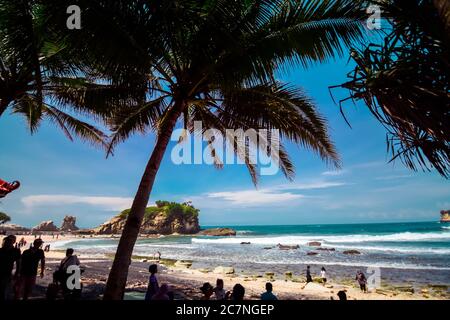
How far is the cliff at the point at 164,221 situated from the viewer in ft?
250

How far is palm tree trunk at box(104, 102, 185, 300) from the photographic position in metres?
4.83

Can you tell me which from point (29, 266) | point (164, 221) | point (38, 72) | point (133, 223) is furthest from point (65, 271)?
point (164, 221)

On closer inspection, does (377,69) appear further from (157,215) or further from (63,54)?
(157,215)

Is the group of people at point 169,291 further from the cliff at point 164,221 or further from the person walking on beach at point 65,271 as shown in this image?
the cliff at point 164,221

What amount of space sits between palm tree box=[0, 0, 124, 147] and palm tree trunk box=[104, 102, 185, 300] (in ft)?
6.29

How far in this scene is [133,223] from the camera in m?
5.10

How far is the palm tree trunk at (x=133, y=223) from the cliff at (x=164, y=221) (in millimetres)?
73988

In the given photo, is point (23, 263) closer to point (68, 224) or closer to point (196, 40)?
point (196, 40)

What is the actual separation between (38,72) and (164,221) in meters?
75.8

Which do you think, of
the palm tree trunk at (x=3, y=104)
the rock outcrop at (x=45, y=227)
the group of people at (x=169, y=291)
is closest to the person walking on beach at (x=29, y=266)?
the group of people at (x=169, y=291)

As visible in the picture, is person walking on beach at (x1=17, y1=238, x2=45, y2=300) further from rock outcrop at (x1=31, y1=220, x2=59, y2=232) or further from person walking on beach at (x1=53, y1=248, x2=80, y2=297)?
rock outcrop at (x1=31, y1=220, x2=59, y2=232)

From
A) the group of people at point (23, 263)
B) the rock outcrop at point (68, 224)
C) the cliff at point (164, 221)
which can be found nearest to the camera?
the group of people at point (23, 263)


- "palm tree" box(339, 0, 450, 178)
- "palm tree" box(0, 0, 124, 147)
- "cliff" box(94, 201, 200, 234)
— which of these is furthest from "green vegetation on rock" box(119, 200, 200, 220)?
"palm tree" box(339, 0, 450, 178)
